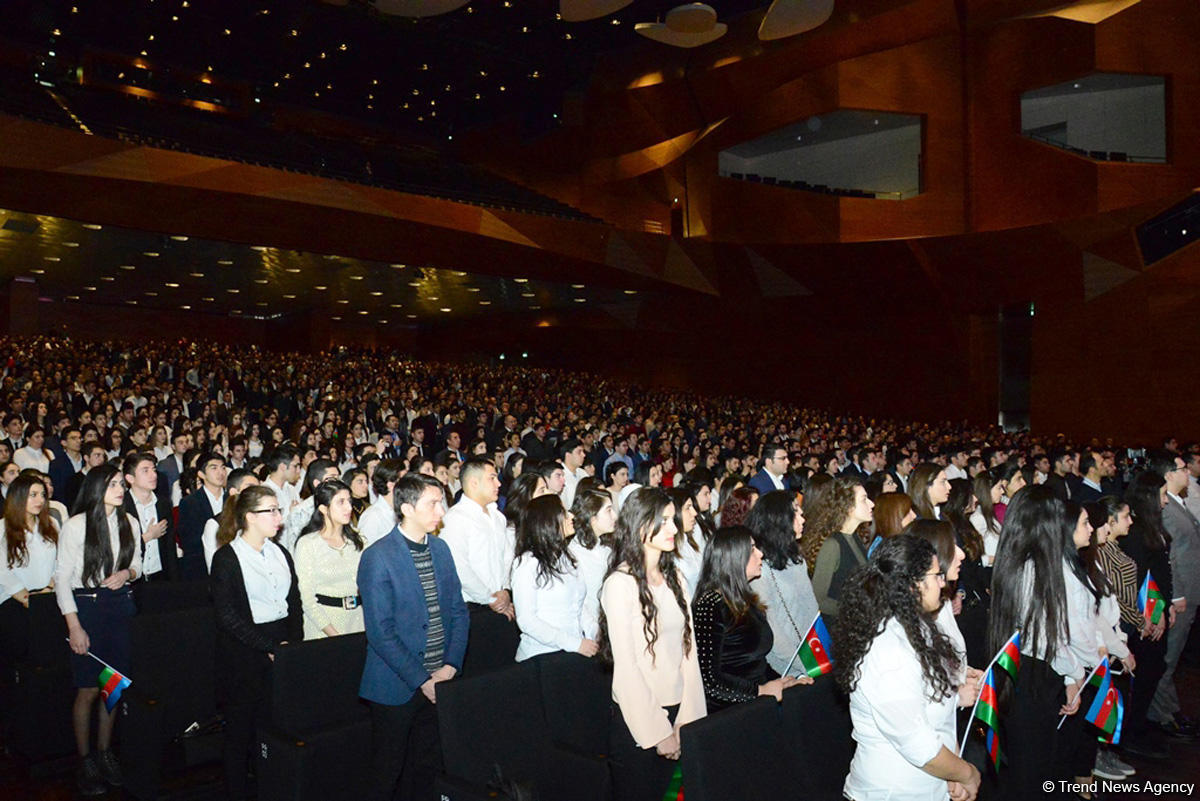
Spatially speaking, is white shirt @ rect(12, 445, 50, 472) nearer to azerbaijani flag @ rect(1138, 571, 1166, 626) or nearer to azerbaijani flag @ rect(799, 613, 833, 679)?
azerbaijani flag @ rect(799, 613, 833, 679)

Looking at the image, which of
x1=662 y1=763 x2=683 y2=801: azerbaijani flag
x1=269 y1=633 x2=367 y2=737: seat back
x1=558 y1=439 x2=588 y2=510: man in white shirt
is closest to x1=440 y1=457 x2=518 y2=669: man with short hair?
x1=269 y1=633 x2=367 y2=737: seat back

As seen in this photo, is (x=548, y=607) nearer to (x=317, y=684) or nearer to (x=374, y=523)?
(x=317, y=684)

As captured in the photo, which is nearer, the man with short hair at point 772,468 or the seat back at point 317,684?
the seat back at point 317,684

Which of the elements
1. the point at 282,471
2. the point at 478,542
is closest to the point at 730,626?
the point at 478,542

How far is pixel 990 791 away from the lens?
373 cm

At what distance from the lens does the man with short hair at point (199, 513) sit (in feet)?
20.9

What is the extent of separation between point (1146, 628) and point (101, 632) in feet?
19.0

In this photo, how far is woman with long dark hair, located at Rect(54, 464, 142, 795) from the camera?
182 inches

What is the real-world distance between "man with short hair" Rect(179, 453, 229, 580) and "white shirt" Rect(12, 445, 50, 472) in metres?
3.57

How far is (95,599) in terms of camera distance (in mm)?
4762

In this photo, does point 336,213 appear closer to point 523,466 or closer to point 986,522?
point 523,466

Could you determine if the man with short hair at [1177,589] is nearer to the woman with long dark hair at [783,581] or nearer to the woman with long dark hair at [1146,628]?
the woman with long dark hair at [1146,628]

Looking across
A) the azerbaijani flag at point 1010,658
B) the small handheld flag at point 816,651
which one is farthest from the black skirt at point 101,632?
the azerbaijani flag at point 1010,658

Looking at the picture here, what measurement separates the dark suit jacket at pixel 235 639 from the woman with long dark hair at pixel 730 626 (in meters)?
2.19
